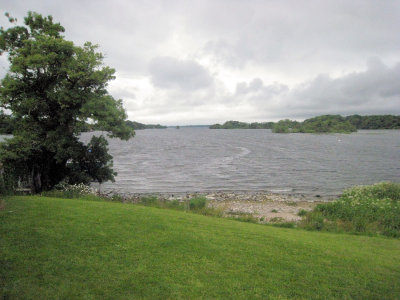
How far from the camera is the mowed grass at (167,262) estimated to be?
18.4 feet

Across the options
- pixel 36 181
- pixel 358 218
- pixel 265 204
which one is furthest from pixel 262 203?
pixel 36 181

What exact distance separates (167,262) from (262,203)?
17.7 meters

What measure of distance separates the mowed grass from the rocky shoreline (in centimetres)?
847

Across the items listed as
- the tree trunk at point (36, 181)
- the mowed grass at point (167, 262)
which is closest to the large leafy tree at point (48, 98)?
the tree trunk at point (36, 181)

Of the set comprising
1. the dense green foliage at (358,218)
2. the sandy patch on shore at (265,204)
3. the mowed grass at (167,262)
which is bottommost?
the sandy patch on shore at (265,204)

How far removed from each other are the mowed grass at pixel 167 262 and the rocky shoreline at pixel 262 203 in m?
8.47

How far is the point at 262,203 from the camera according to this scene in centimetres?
2320

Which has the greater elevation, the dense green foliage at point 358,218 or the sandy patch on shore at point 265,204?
the dense green foliage at point 358,218

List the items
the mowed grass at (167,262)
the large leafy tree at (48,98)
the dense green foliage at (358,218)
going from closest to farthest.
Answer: the mowed grass at (167,262) < the dense green foliage at (358,218) < the large leafy tree at (48,98)

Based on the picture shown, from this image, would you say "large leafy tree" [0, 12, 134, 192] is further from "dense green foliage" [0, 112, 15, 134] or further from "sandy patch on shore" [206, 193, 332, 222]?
"sandy patch on shore" [206, 193, 332, 222]

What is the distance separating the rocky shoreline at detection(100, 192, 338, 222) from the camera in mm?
18281

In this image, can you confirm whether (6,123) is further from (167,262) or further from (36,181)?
(167,262)

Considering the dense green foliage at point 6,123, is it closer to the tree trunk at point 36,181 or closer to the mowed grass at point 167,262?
the tree trunk at point 36,181

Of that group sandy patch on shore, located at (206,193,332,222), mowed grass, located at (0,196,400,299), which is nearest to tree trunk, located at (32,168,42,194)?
mowed grass, located at (0,196,400,299)
